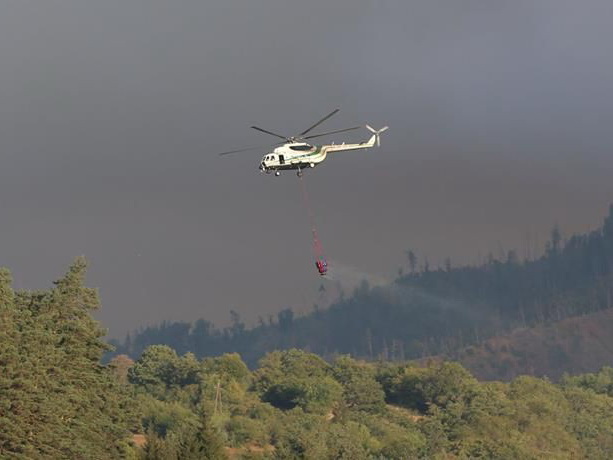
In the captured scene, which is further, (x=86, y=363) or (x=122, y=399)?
(x=122, y=399)

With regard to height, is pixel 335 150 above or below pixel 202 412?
above

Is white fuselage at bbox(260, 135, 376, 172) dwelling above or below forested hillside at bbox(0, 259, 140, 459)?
above

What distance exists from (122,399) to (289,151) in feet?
97.4

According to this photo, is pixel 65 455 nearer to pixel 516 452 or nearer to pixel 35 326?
pixel 35 326

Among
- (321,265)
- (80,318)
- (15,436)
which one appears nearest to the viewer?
(15,436)

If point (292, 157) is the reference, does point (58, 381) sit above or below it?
below

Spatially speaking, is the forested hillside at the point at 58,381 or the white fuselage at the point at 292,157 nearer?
the forested hillside at the point at 58,381

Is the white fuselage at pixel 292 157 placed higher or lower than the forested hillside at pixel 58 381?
higher

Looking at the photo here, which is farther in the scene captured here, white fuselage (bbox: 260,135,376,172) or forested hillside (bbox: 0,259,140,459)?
white fuselage (bbox: 260,135,376,172)

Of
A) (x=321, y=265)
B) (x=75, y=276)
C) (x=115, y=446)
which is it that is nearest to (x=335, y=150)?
Result: (x=321, y=265)

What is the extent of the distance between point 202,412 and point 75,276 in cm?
1963

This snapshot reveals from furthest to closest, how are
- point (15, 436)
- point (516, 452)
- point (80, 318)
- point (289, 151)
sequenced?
point (516, 452), point (80, 318), point (289, 151), point (15, 436)

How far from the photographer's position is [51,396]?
96.2 m

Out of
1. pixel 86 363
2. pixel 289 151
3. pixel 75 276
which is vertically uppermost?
pixel 289 151
